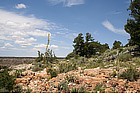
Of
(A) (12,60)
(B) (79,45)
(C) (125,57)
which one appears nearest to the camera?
(A) (12,60)

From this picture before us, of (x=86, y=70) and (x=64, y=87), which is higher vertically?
(x=86, y=70)

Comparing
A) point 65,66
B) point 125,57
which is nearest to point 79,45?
point 65,66

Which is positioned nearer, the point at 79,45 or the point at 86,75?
the point at 79,45

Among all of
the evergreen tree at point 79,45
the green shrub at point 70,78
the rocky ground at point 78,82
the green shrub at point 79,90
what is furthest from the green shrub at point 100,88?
the evergreen tree at point 79,45

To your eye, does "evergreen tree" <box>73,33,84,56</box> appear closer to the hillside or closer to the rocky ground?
the hillside

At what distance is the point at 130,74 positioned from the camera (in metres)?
3.03

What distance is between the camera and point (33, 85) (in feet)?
9.59

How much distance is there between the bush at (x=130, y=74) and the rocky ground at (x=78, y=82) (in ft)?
0.12

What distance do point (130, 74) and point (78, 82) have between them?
504mm

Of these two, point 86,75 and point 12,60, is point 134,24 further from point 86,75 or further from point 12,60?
point 12,60
